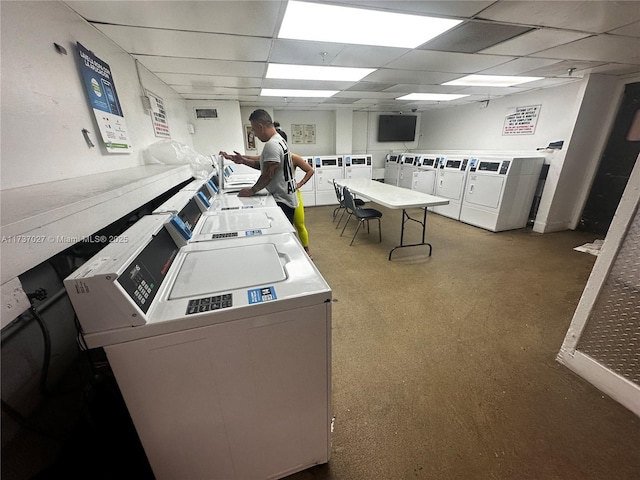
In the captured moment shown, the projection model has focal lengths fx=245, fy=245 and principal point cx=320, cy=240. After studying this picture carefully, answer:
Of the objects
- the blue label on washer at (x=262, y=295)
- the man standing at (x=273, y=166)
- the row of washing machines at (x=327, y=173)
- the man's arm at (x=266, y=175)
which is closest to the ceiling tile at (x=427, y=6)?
the man standing at (x=273, y=166)

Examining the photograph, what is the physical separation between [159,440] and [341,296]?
1724 millimetres

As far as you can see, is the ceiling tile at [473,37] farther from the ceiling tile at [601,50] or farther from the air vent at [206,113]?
the air vent at [206,113]

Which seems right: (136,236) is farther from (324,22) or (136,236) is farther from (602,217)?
(602,217)

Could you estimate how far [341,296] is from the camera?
7.79 feet

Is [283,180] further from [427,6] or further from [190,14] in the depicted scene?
[427,6]

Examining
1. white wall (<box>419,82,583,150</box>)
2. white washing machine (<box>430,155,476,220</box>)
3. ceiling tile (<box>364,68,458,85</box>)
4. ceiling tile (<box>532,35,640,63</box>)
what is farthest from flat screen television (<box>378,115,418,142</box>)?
ceiling tile (<box>532,35,640,63</box>)

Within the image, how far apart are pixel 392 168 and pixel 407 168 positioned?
642mm

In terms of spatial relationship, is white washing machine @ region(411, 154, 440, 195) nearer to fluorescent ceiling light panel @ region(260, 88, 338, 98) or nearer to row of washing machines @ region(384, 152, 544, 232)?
row of washing machines @ region(384, 152, 544, 232)

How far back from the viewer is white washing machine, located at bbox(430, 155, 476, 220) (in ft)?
14.1

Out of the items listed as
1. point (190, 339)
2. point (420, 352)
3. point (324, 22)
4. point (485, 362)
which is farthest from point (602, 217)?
point (190, 339)

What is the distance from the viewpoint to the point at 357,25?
5.61 ft

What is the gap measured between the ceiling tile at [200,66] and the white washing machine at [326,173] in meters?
2.72

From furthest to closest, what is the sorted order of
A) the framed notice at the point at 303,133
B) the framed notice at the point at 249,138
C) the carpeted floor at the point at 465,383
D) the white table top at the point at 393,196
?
1. the framed notice at the point at 303,133
2. the framed notice at the point at 249,138
3. the white table top at the point at 393,196
4. the carpeted floor at the point at 465,383

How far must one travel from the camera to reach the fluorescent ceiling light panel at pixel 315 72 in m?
2.62
